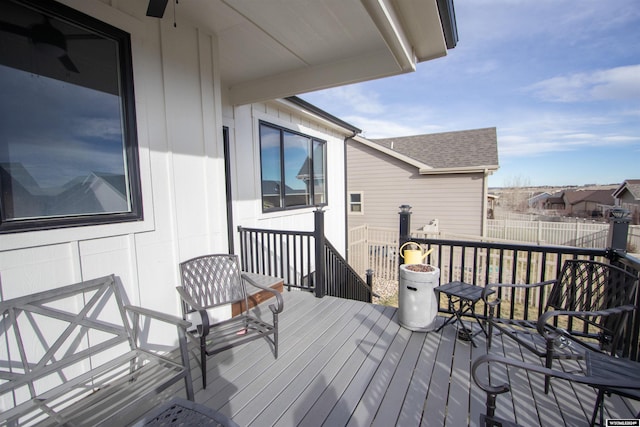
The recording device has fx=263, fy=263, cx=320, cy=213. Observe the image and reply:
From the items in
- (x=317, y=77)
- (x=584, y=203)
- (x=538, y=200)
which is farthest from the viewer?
(x=538, y=200)

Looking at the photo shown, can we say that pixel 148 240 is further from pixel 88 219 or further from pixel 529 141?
pixel 529 141

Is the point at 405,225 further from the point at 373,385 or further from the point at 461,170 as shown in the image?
the point at 461,170

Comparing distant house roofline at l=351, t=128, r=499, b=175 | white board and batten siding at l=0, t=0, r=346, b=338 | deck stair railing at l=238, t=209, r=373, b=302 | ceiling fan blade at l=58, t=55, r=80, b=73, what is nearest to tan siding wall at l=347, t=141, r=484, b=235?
distant house roofline at l=351, t=128, r=499, b=175

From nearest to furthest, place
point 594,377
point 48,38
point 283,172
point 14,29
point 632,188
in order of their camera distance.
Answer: point 594,377
point 14,29
point 48,38
point 283,172
point 632,188

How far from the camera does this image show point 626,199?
17.8 metres

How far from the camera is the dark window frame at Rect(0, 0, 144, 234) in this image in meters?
1.61

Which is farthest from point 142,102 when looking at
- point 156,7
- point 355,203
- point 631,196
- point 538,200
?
point 538,200

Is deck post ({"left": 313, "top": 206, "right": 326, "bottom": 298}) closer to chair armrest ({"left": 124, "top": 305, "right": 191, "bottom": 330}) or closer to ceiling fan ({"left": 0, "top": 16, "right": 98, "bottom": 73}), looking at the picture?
chair armrest ({"left": 124, "top": 305, "right": 191, "bottom": 330})

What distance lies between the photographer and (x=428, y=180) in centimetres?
973

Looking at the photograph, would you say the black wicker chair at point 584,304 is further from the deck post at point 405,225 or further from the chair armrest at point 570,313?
the deck post at point 405,225

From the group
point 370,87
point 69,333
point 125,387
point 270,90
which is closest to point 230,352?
point 125,387

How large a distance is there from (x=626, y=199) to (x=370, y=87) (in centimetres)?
1919

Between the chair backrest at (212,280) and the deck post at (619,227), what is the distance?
10.7 feet

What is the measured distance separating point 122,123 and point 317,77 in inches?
79.3
